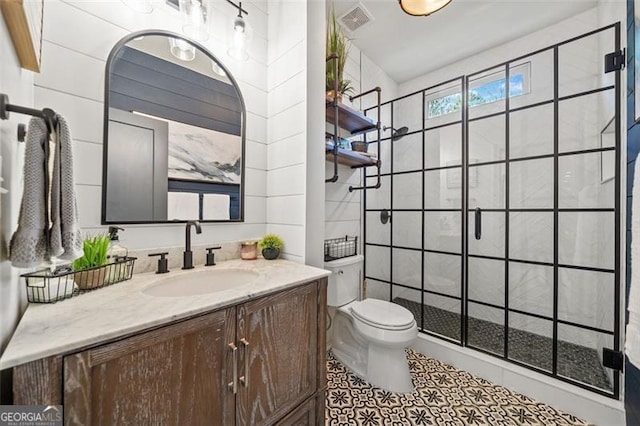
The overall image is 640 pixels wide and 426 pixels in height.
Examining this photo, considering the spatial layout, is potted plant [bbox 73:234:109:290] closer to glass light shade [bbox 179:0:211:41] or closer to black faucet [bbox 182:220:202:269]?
black faucet [bbox 182:220:202:269]

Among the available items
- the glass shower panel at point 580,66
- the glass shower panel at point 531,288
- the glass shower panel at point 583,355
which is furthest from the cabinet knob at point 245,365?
the glass shower panel at point 580,66

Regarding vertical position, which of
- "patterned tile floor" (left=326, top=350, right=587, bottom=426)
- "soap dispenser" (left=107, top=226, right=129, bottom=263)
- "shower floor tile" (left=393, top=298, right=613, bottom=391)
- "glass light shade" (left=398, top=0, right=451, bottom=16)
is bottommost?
"patterned tile floor" (left=326, top=350, right=587, bottom=426)

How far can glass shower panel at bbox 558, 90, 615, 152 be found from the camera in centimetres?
165

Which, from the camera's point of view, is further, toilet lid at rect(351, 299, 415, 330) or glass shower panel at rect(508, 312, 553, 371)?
glass shower panel at rect(508, 312, 553, 371)

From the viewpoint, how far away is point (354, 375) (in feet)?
5.81

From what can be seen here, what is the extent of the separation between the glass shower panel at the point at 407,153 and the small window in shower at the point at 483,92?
0.25m

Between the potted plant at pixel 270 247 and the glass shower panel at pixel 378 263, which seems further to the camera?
the glass shower panel at pixel 378 263

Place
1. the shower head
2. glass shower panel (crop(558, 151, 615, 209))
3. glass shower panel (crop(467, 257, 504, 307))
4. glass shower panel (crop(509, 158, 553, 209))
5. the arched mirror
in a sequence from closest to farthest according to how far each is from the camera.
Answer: the arched mirror → glass shower panel (crop(558, 151, 615, 209)) → glass shower panel (crop(509, 158, 553, 209)) → glass shower panel (crop(467, 257, 504, 307)) → the shower head

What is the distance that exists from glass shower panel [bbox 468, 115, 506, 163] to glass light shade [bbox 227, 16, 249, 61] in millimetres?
1884

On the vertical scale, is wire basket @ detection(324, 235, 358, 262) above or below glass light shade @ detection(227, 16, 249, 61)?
below

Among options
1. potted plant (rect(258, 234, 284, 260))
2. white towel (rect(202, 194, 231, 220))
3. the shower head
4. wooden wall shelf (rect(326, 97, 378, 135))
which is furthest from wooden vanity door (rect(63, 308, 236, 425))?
the shower head

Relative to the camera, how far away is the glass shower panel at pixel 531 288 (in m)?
1.85

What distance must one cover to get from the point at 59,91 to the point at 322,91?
1238 millimetres

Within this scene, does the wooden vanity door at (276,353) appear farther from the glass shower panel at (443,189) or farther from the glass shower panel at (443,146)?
the glass shower panel at (443,146)
